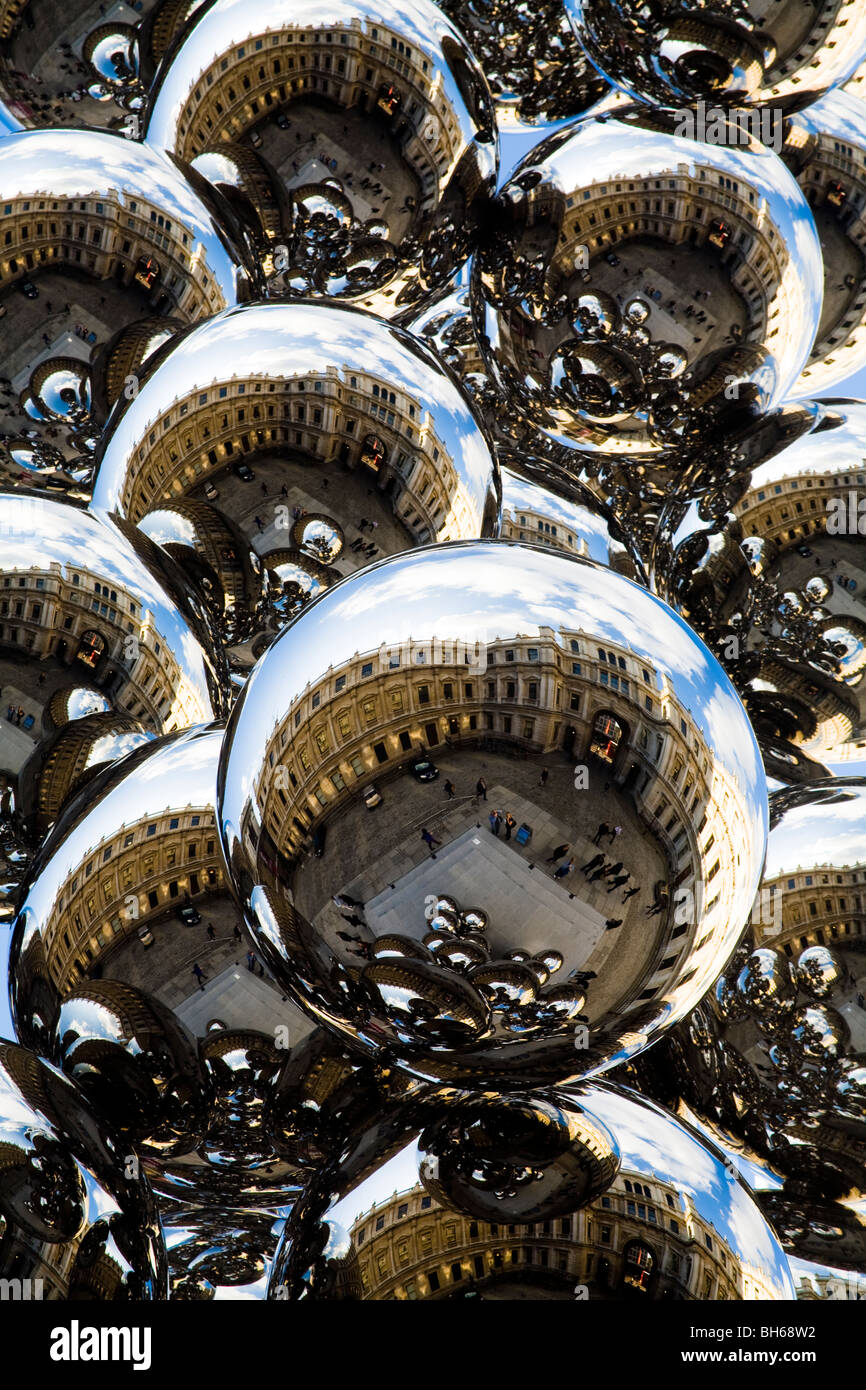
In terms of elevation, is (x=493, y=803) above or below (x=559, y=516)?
below

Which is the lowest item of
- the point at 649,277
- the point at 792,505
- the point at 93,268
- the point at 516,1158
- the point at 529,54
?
the point at 516,1158

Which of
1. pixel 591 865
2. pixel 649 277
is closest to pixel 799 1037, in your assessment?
pixel 591 865

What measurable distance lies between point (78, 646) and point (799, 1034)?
3.91ft

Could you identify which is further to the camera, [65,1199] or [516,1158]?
[516,1158]

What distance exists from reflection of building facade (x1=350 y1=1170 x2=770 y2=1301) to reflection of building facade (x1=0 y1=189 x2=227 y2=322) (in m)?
1.61

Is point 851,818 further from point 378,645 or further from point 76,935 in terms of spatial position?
point 76,935

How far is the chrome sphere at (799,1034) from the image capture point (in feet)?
6.26

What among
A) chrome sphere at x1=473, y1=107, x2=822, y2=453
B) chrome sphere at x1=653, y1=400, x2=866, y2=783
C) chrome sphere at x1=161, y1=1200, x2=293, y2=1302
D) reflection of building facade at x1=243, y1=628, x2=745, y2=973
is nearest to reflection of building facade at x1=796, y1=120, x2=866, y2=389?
chrome sphere at x1=473, y1=107, x2=822, y2=453

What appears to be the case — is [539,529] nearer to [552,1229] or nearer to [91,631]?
[91,631]

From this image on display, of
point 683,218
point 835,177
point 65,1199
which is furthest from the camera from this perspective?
point 835,177

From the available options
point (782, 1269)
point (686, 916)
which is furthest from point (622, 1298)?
point (686, 916)

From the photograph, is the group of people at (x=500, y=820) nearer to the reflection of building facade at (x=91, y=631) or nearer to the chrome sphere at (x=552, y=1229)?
the chrome sphere at (x=552, y=1229)

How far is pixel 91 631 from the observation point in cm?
192

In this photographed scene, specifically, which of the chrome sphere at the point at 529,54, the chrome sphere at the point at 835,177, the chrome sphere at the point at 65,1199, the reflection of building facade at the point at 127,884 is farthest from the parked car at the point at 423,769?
the chrome sphere at the point at 529,54
